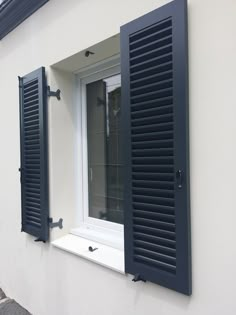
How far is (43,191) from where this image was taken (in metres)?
2.65

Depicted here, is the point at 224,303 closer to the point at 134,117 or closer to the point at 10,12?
the point at 134,117

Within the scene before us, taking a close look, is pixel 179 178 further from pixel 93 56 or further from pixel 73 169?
pixel 73 169

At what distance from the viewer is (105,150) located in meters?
2.51

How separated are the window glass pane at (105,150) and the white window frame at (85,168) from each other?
4 cm

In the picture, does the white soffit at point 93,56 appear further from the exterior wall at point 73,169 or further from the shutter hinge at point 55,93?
the shutter hinge at point 55,93

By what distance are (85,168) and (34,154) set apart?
47 cm

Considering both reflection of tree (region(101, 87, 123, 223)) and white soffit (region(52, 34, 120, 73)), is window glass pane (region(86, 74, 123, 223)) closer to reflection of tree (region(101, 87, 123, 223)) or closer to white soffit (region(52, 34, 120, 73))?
reflection of tree (region(101, 87, 123, 223))

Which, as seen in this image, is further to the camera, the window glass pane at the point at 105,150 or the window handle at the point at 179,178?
the window glass pane at the point at 105,150

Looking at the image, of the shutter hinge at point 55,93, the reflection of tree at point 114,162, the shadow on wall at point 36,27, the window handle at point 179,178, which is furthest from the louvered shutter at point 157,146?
the shutter hinge at point 55,93

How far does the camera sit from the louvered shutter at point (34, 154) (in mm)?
2641

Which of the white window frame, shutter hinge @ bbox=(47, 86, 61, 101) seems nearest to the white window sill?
the white window frame

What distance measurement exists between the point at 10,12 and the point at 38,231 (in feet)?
6.77

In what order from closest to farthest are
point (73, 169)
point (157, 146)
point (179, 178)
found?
point (179, 178)
point (157, 146)
point (73, 169)

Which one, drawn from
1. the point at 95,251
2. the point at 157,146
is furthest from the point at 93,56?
the point at 95,251
